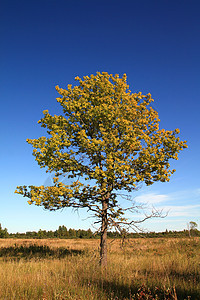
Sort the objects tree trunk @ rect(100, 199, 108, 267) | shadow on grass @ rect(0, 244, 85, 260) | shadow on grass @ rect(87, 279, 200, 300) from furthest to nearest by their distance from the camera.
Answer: shadow on grass @ rect(0, 244, 85, 260) → tree trunk @ rect(100, 199, 108, 267) → shadow on grass @ rect(87, 279, 200, 300)

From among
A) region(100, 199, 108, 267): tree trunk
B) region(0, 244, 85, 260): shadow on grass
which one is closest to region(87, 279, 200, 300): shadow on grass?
region(100, 199, 108, 267): tree trunk

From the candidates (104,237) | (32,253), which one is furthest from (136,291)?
(32,253)

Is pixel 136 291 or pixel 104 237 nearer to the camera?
pixel 136 291

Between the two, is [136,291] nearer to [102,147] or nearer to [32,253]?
[102,147]

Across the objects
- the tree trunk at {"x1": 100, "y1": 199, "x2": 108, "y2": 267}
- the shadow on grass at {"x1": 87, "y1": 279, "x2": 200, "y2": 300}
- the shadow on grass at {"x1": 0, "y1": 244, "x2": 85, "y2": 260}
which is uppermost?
the tree trunk at {"x1": 100, "y1": 199, "x2": 108, "y2": 267}

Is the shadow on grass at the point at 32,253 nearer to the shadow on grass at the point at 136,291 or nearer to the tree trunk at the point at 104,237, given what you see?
the tree trunk at the point at 104,237

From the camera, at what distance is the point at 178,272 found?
7652 millimetres

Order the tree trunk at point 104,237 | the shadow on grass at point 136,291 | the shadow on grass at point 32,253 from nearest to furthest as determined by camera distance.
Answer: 1. the shadow on grass at point 136,291
2. the tree trunk at point 104,237
3. the shadow on grass at point 32,253

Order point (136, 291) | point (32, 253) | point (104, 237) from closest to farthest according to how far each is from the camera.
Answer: point (136, 291) → point (104, 237) → point (32, 253)

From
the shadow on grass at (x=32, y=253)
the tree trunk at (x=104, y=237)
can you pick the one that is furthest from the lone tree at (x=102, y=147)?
the shadow on grass at (x=32, y=253)

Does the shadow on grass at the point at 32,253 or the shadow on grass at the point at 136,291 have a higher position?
the shadow on grass at the point at 136,291

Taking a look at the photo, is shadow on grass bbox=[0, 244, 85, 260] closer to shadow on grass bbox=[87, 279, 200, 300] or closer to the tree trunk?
the tree trunk

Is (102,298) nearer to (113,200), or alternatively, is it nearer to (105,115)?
(113,200)

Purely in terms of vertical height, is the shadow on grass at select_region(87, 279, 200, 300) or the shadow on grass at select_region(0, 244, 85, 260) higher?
the shadow on grass at select_region(87, 279, 200, 300)
